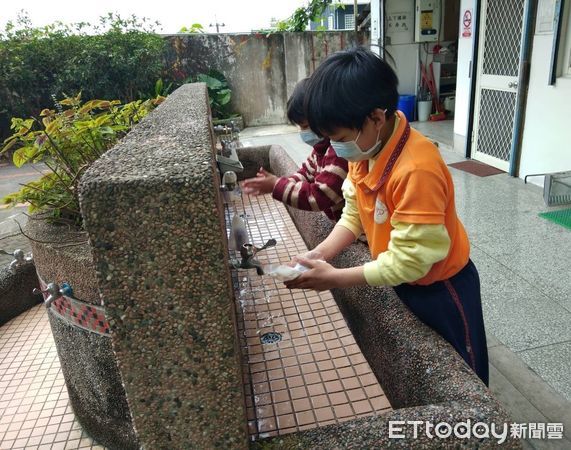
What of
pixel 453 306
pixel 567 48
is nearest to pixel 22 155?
pixel 453 306

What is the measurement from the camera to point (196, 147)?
1055 mm

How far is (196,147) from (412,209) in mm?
545

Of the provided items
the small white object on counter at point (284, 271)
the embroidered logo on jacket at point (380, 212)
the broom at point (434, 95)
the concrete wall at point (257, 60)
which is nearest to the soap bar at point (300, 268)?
the small white object on counter at point (284, 271)

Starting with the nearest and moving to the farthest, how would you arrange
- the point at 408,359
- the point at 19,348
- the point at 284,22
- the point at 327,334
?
the point at 408,359 → the point at 327,334 → the point at 19,348 → the point at 284,22

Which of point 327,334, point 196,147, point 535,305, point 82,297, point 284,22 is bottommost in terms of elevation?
point 535,305

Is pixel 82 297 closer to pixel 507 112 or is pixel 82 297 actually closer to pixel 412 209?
pixel 412 209

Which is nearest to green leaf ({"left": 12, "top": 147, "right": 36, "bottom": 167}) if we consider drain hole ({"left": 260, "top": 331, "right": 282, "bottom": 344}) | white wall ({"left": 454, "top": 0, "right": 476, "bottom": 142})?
drain hole ({"left": 260, "top": 331, "right": 282, "bottom": 344})

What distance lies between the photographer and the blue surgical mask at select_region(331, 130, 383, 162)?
1304 millimetres

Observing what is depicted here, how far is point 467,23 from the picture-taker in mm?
5691

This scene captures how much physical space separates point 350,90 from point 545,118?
13.9 ft

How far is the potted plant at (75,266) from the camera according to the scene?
1.49m

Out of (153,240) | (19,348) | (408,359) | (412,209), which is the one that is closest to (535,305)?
(408,359)

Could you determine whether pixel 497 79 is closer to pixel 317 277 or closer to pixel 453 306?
pixel 453 306

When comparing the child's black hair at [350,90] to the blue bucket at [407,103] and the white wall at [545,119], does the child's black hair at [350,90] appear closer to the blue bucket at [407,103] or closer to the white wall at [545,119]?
the white wall at [545,119]
